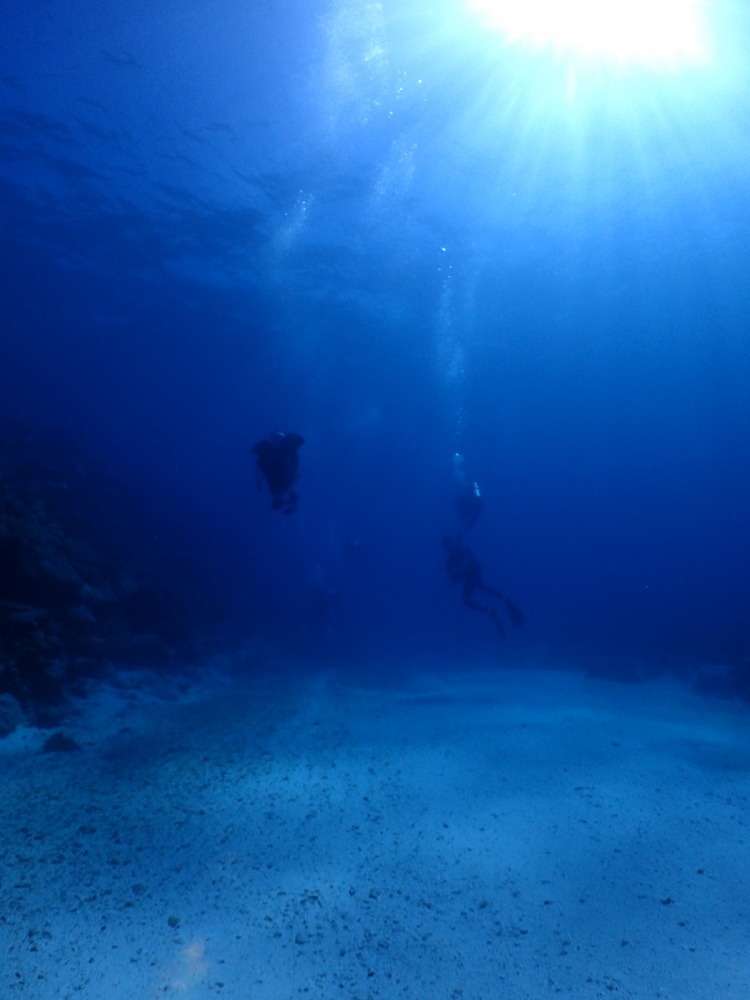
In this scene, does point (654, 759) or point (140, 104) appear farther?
point (140, 104)

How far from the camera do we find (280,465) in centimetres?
968

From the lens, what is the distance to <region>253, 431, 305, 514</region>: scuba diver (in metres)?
9.51

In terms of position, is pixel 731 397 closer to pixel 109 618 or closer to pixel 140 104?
pixel 140 104

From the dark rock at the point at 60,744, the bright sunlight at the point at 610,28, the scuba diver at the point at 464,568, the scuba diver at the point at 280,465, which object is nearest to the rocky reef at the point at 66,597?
the dark rock at the point at 60,744

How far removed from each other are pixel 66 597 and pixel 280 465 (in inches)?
160

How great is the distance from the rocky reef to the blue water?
4.92 m

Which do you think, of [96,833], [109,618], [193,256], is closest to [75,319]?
[193,256]

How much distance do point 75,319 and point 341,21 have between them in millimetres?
34958

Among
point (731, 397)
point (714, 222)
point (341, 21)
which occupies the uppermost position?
point (731, 397)

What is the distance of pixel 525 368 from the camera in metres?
46.1

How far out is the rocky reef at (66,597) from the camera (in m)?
7.15

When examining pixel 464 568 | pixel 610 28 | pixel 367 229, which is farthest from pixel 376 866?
pixel 367 229

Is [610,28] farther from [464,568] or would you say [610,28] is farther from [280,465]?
[464,568]

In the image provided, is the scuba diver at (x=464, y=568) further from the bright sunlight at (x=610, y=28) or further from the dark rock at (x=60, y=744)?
the bright sunlight at (x=610, y=28)
